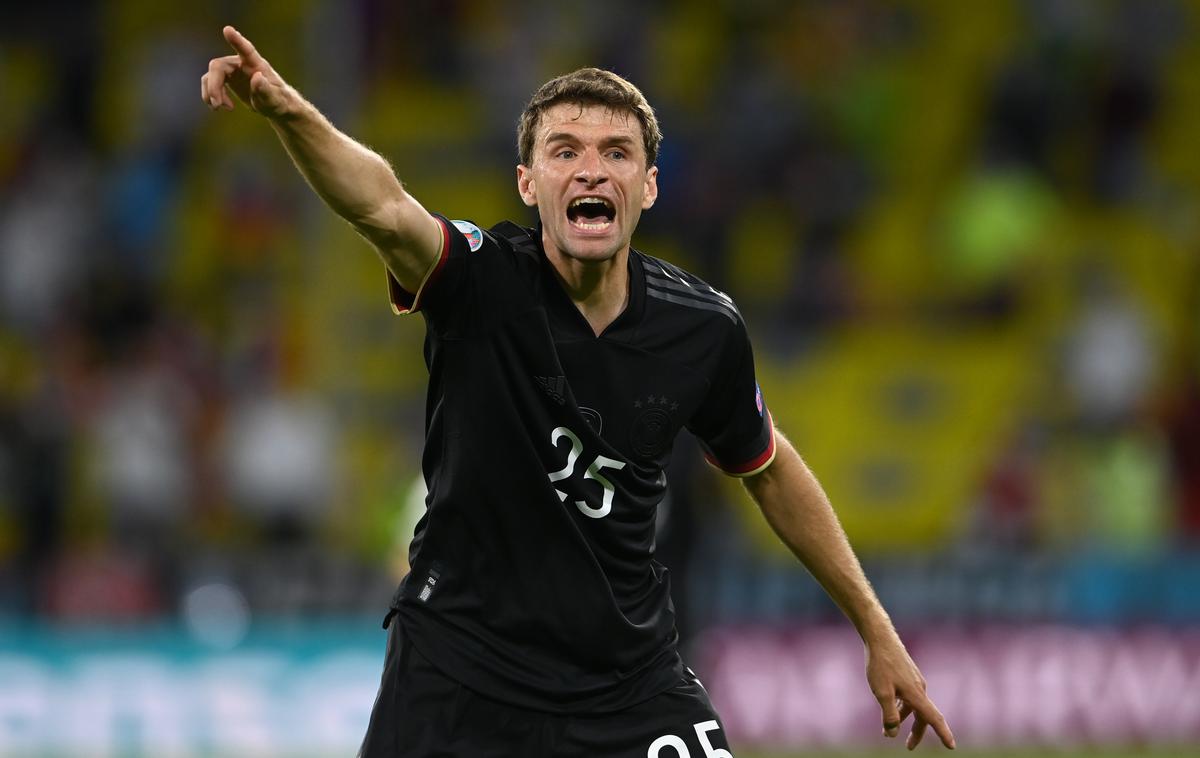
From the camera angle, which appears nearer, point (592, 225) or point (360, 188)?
point (360, 188)

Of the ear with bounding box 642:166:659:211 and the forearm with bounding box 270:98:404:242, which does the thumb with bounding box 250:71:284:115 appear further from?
the ear with bounding box 642:166:659:211

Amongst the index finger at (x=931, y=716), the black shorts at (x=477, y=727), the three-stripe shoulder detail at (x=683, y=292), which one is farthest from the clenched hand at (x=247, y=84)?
the index finger at (x=931, y=716)

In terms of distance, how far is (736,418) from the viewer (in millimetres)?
5133

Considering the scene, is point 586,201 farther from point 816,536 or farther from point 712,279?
point 712,279

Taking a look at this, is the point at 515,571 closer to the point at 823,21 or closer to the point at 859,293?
the point at 859,293

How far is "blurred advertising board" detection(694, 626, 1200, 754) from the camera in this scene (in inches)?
469

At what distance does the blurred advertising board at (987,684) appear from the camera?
39.1 ft

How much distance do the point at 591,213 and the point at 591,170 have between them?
134mm

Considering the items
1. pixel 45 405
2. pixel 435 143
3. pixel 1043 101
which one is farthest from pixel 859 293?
pixel 45 405

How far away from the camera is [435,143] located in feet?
52.5

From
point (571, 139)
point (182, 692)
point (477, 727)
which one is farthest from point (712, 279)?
point (477, 727)

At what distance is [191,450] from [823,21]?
6154mm

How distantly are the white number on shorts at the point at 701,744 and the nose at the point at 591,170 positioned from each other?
51.8 inches

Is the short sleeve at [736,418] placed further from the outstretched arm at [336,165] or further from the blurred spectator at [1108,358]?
the blurred spectator at [1108,358]
